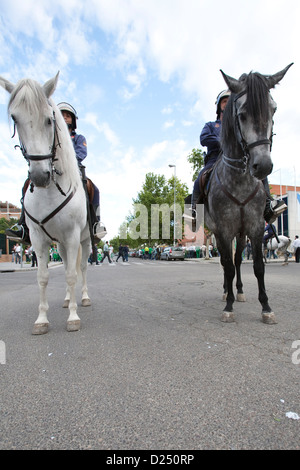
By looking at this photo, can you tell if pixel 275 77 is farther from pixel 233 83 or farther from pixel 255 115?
pixel 255 115

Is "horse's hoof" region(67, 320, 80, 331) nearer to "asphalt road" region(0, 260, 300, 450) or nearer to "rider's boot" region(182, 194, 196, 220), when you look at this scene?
"asphalt road" region(0, 260, 300, 450)

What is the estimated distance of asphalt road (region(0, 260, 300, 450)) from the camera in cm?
144

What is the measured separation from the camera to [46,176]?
9.29 feet

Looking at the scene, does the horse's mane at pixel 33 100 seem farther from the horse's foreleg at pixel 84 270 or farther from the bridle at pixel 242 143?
the horse's foreleg at pixel 84 270

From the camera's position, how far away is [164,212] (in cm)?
4694

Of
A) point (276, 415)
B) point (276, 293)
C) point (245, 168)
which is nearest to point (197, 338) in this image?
point (276, 415)

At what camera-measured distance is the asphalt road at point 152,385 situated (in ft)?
4.73

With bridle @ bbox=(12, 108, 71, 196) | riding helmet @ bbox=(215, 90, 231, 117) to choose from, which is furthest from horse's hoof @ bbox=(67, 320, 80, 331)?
riding helmet @ bbox=(215, 90, 231, 117)

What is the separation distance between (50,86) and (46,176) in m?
1.16

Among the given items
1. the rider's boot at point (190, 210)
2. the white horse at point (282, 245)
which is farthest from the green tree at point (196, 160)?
the rider's boot at point (190, 210)

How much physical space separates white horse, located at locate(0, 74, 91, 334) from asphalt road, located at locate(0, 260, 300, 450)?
77 cm

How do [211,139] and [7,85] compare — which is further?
[211,139]

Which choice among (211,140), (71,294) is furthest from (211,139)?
(71,294)

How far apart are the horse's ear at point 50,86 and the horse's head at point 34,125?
112mm
